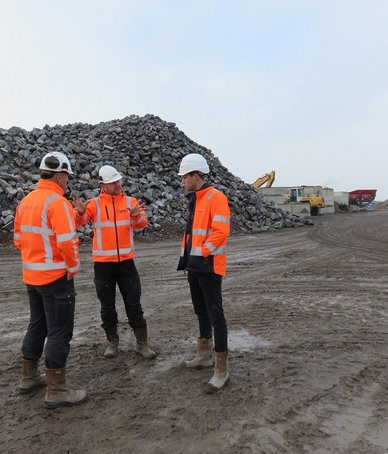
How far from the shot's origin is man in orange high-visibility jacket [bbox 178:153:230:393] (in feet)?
12.2

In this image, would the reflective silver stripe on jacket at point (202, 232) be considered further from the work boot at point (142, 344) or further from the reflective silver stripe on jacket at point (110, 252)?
the work boot at point (142, 344)

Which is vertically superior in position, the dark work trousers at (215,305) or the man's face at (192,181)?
the man's face at (192,181)

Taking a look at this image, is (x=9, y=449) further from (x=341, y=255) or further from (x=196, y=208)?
(x=341, y=255)

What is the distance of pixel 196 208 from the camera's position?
3.96 metres

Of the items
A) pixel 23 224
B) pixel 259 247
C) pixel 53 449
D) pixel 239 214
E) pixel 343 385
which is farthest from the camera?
pixel 239 214

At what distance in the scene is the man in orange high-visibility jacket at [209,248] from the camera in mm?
3715

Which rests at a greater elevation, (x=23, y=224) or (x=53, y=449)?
(x=23, y=224)

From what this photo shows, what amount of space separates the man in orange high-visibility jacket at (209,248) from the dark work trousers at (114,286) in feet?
2.49

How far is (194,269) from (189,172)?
0.92 m

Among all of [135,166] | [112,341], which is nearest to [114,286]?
[112,341]

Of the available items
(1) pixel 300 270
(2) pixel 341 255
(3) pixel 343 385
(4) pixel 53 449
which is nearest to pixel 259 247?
(2) pixel 341 255

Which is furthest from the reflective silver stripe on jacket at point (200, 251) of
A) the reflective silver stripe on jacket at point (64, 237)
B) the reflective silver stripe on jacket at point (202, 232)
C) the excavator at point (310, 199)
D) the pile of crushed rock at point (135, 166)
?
the excavator at point (310, 199)

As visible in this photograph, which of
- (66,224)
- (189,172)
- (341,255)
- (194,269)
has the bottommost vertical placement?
(341,255)

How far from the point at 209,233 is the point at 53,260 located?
4.57ft
